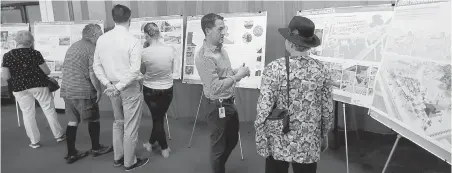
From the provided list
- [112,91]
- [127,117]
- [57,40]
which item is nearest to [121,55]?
[112,91]

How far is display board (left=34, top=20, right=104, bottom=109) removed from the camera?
4.57 m

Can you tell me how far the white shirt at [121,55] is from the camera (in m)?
2.47

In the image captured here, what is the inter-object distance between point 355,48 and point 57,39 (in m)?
4.12

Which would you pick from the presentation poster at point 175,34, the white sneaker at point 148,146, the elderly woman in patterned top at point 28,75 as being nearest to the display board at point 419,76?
the white sneaker at point 148,146

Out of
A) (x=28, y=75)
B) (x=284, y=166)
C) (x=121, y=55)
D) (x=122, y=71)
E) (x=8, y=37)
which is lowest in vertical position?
(x=284, y=166)

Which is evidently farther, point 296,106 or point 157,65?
point 157,65

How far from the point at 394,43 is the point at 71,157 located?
2.97 meters

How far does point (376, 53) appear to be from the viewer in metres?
2.38

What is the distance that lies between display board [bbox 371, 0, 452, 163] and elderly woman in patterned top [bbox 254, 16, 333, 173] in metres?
0.43

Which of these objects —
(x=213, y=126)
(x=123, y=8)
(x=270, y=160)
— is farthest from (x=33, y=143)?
(x=270, y=160)

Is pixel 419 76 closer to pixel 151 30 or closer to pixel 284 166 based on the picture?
pixel 284 166

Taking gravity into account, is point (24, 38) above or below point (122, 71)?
above

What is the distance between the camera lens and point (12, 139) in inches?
157

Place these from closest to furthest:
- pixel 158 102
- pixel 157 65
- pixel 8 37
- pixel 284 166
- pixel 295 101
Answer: pixel 295 101 → pixel 284 166 → pixel 157 65 → pixel 158 102 → pixel 8 37
